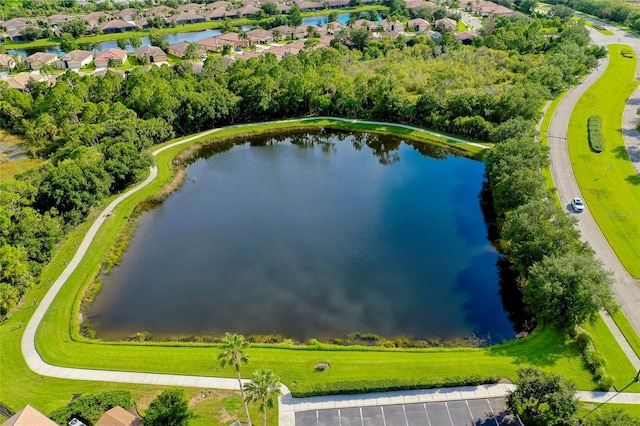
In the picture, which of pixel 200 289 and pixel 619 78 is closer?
pixel 200 289

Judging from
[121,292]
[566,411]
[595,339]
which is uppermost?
[566,411]

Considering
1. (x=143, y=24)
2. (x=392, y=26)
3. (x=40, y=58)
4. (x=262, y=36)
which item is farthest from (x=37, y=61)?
(x=392, y=26)

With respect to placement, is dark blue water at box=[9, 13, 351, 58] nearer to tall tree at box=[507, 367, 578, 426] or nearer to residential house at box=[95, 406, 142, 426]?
residential house at box=[95, 406, 142, 426]

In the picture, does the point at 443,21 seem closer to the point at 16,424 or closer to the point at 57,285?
the point at 57,285

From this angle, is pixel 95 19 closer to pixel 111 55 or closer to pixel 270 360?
pixel 111 55

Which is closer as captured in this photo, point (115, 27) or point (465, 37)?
point (465, 37)

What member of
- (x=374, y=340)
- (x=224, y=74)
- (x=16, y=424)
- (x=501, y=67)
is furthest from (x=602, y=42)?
(x=16, y=424)

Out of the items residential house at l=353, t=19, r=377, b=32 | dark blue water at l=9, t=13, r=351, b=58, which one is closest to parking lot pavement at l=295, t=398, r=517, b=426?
residential house at l=353, t=19, r=377, b=32
